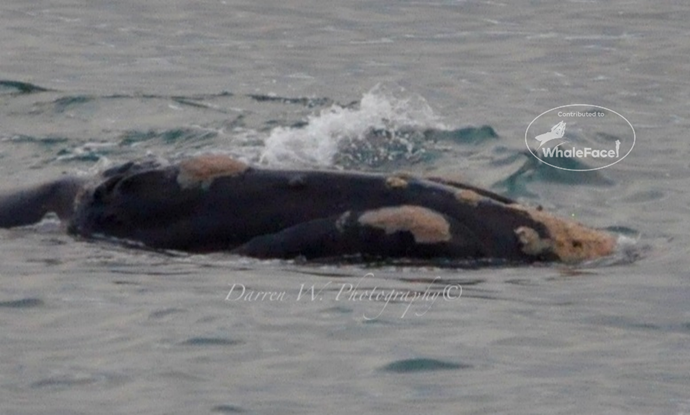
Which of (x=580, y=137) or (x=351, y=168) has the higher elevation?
(x=580, y=137)

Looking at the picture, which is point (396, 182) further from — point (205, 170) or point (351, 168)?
point (351, 168)

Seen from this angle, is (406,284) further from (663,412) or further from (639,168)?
(639,168)

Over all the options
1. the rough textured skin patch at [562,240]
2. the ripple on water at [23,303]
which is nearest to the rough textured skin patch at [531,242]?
the rough textured skin patch at [562,240]

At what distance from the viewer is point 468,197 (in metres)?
8.55

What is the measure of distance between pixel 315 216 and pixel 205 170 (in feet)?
2.08

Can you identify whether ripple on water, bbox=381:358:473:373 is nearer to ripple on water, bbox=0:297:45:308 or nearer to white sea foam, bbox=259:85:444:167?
ripple on water, bbox=0:297:45:308

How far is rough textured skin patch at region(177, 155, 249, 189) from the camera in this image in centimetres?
858

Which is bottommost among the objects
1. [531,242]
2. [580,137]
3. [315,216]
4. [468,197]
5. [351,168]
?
[531,242]

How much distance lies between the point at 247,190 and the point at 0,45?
10.2 metres

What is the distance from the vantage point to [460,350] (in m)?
7.35

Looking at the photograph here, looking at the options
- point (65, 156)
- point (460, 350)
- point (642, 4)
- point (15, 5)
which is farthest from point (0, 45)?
point (460, 350)

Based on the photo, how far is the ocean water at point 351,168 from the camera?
6906 mm

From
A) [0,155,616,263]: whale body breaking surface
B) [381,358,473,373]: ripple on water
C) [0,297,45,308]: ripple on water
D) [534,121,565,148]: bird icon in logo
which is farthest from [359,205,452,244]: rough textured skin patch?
[534,121,565,148]: bird icon in logo

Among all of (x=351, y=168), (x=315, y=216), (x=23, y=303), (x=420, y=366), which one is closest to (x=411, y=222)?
(x=315, y=216)
